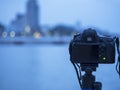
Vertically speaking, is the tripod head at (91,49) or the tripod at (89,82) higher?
the tripod head at (91,49)

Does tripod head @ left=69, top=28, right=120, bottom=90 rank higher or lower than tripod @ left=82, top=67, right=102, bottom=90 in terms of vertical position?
higher

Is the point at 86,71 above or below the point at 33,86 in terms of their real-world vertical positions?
above

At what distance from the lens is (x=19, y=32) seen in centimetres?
1678

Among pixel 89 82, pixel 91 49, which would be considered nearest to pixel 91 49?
pixel 91 49

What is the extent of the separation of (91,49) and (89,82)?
0.43 ft

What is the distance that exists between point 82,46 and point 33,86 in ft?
10.3

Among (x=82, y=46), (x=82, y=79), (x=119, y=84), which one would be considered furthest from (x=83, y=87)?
(x=119, y=84)

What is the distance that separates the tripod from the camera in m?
1.66

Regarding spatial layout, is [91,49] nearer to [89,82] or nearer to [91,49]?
[91,49]

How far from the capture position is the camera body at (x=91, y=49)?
161 centimetres

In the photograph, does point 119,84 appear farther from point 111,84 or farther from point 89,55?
point 89,55

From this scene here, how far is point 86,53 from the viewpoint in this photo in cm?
163

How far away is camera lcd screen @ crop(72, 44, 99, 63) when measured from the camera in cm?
161

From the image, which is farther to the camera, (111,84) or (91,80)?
(111,84)
